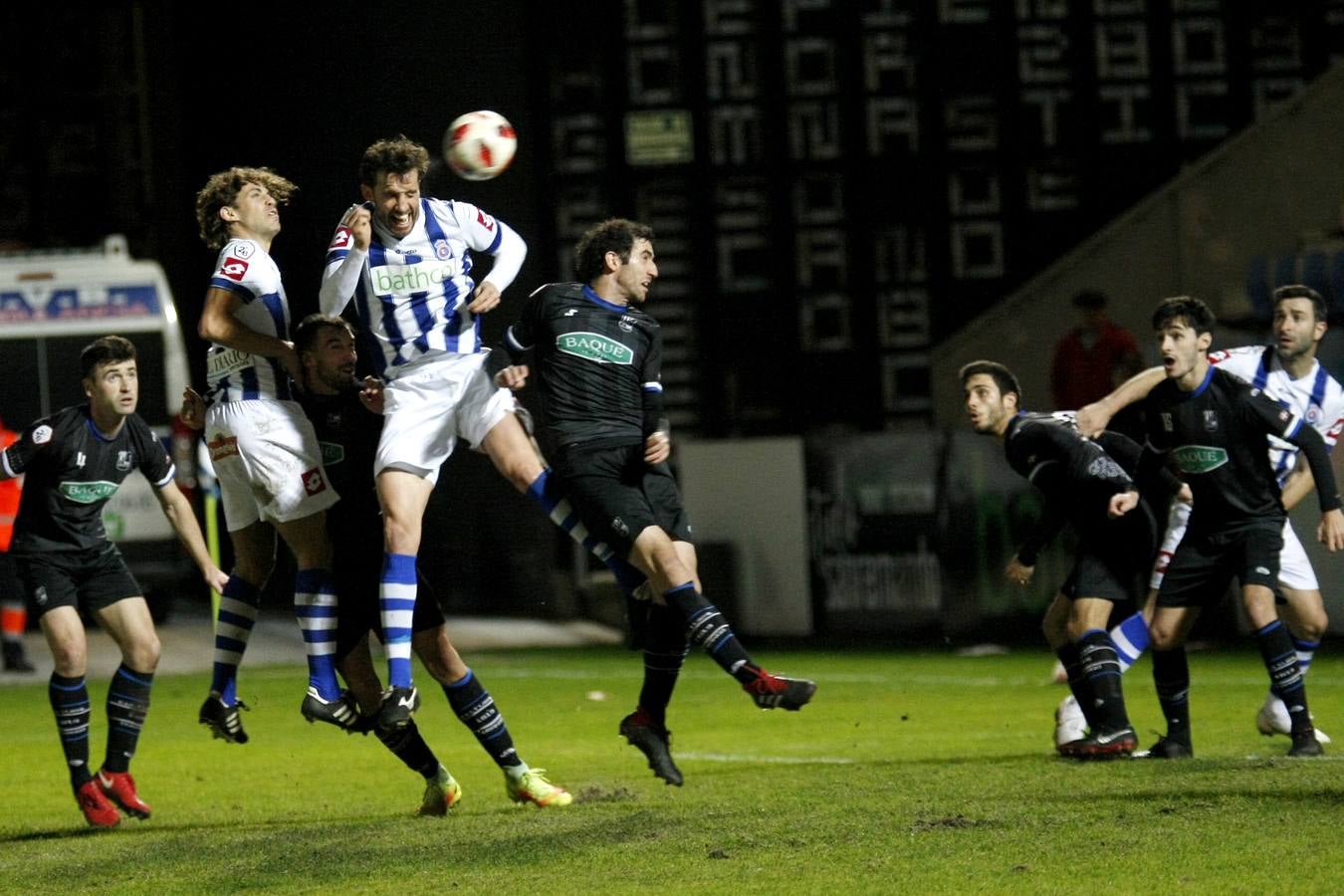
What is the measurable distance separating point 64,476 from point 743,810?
3.14 meters

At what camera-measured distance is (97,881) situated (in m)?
6.58

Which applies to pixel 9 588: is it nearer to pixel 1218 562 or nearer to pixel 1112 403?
pixel 1112 403

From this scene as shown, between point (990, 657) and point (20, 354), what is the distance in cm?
902

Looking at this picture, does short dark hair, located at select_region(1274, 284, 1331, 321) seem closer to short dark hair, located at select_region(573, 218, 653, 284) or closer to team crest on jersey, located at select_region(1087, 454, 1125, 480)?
team crest on jersey, located at select_region(1087, 454, 1125, 480)

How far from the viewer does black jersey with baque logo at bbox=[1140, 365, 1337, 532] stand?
27.3ft

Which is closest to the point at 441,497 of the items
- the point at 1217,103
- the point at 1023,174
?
the point at 1023,174

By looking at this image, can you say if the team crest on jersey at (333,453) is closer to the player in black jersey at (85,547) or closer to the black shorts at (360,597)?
the black shorts at (360,597)

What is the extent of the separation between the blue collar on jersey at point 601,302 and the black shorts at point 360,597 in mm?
1250

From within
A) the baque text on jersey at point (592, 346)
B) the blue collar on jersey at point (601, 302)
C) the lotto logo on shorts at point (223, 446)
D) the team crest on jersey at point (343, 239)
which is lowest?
the lotto logo on shorts at point (223, 446)

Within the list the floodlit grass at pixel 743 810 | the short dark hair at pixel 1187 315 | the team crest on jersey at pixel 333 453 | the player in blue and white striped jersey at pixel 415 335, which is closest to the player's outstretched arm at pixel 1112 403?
the short dark hair at pixel 1187 315

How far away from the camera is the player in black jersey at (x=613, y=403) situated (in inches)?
306

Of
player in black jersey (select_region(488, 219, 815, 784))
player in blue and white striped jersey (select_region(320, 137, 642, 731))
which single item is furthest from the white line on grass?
player in blue and white striped jersey (select_region(320, 137, 642, 731))

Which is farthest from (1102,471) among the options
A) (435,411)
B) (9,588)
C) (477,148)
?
(9,588)

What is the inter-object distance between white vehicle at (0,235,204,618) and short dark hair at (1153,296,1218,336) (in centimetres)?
1146
